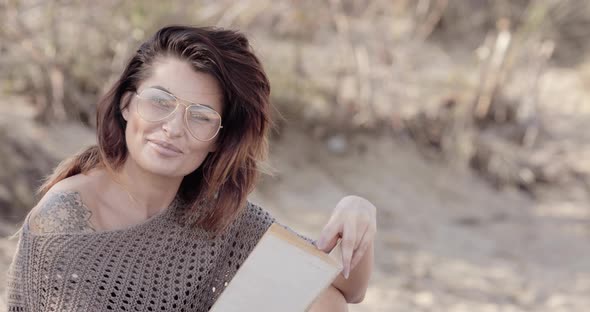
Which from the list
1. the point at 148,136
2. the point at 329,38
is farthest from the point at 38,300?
the point at 329,38

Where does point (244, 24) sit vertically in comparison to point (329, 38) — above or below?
below

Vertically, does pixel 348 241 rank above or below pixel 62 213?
above

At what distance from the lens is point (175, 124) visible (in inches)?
68.4

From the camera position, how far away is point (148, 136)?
1.75 m

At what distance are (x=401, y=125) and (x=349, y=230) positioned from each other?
14.2 ft

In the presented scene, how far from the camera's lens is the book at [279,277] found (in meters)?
1.62

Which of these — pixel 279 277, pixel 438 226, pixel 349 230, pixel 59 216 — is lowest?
pixel 59 216

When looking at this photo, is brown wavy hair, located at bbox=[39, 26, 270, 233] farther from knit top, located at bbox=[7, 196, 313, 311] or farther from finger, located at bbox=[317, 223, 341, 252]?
finger, located at bbox=[317, 223, 341, 252]

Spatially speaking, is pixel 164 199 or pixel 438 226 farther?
pixel 438 226

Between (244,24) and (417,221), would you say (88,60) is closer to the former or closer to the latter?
(244,24)

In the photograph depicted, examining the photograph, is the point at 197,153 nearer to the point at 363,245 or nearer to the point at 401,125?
the point at 363,245

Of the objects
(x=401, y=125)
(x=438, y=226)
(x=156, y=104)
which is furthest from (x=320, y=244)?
(x=401, y=125)

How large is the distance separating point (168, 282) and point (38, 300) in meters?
0.31

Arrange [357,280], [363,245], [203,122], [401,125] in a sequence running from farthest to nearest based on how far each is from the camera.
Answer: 1. [401,125]
2. [357,280]
3. [363,245]
4. [203,122]
